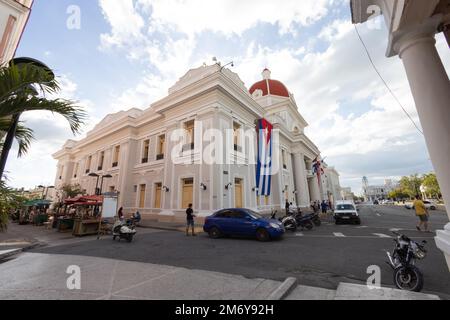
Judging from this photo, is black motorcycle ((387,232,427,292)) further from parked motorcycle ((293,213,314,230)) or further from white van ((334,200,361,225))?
white van ((334,200,361,225))

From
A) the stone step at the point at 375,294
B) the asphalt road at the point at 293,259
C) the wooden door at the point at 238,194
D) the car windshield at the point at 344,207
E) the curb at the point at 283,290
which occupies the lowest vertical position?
the asphalt road at the point at 293,259

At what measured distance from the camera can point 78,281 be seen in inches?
165

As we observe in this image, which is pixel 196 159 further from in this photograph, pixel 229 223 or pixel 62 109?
pixel 62 109

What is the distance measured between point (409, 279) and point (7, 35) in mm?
12070

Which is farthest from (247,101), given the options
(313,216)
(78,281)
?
(78,281)

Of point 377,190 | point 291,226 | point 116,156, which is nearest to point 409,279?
point 291,226

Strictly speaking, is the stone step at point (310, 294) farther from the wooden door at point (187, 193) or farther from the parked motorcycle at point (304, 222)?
the wooden door at point (187, 193)

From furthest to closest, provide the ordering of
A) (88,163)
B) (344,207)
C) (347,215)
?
(88,163), (344,207), (347,215)

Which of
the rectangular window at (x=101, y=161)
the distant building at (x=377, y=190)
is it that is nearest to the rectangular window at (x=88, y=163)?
the rectangular window at (x=101, y=161)

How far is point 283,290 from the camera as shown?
343 cm

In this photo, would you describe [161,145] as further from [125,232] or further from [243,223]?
[243,223]

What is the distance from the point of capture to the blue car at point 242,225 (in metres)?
8.79

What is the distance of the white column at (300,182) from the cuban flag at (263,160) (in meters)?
11.3
